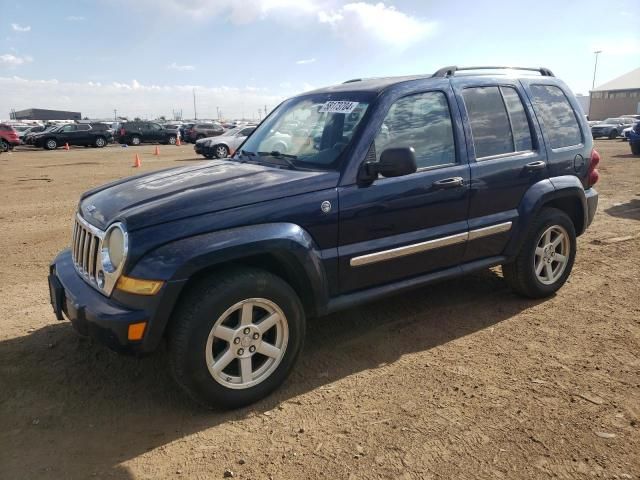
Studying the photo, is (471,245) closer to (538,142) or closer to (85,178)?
(538,142)

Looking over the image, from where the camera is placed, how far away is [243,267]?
300 cm

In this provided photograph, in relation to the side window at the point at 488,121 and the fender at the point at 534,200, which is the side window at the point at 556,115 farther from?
the side window at the point at 488,121

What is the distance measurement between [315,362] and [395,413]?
0.81 metres

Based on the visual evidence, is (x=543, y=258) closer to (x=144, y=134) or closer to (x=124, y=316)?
(x=124, y=316)

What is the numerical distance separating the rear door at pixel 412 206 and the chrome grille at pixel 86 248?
59.0 inches

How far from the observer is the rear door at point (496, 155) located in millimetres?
3920

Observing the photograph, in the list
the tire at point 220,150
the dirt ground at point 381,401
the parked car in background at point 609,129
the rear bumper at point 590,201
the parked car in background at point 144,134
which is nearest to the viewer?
the dirt ground at point 381,401

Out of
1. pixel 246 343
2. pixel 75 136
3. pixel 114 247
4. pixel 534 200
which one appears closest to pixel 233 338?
pixel 246 343

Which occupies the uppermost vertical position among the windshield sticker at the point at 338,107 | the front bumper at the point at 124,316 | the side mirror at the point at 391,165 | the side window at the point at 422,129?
the windshield sticker at the point at 338,107

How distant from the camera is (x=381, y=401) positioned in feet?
10.1

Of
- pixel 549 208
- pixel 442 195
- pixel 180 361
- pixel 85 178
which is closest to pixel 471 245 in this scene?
pixel 442 195

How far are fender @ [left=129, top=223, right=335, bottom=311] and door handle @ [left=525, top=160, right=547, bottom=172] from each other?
2.11m

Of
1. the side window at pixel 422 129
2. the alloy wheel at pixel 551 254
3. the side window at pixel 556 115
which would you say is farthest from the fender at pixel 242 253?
the side window at pixel 556 115

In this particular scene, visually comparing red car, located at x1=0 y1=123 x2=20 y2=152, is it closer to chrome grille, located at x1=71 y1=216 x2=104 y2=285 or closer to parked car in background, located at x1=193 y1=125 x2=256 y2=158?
parked car in background, located at x1=193 y1=125 x2=256 y2=158
